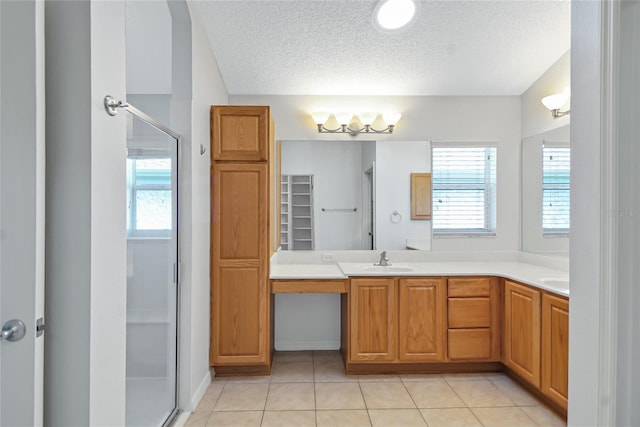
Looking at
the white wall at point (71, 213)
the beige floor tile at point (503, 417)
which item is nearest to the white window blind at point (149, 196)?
the white wall at point (71, 213)

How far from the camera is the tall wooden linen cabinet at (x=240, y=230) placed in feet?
9.53

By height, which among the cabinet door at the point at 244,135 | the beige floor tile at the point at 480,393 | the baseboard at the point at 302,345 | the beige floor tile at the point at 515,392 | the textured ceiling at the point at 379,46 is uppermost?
the textured ceiling at the point at 379,46

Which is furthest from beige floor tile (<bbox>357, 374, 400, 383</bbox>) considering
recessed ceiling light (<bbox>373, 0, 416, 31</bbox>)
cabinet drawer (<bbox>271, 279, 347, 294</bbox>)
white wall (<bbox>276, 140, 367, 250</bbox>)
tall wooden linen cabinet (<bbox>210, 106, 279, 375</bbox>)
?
recessed ceiling light (<bbox>373, 0, 416, 31</bbox>)

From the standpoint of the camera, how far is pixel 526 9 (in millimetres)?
2662

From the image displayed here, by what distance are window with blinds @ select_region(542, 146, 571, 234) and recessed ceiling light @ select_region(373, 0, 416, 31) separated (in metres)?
1.68

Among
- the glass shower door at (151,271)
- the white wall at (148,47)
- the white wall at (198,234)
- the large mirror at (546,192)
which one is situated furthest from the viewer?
the large mirror at (546,192)

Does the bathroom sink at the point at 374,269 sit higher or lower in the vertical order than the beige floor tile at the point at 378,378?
higher

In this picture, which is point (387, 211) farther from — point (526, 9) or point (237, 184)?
point (526, 9)

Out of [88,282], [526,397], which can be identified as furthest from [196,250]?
[526,397]

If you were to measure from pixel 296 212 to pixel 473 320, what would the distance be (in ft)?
5.75

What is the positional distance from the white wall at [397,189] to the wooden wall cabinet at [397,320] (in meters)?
0.64

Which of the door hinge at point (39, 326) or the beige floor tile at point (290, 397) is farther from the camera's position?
the beige floor tile at point (290, 397)

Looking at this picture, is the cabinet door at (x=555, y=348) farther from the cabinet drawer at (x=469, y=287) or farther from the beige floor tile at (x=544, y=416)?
the cabinet drawer at (x=469, y=287)

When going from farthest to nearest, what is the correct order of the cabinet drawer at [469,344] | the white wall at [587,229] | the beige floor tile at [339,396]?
1. the cabinet drawer at [469,344]
2. the beige floor tile at [339,396]
3. the white wall at [587,229]
